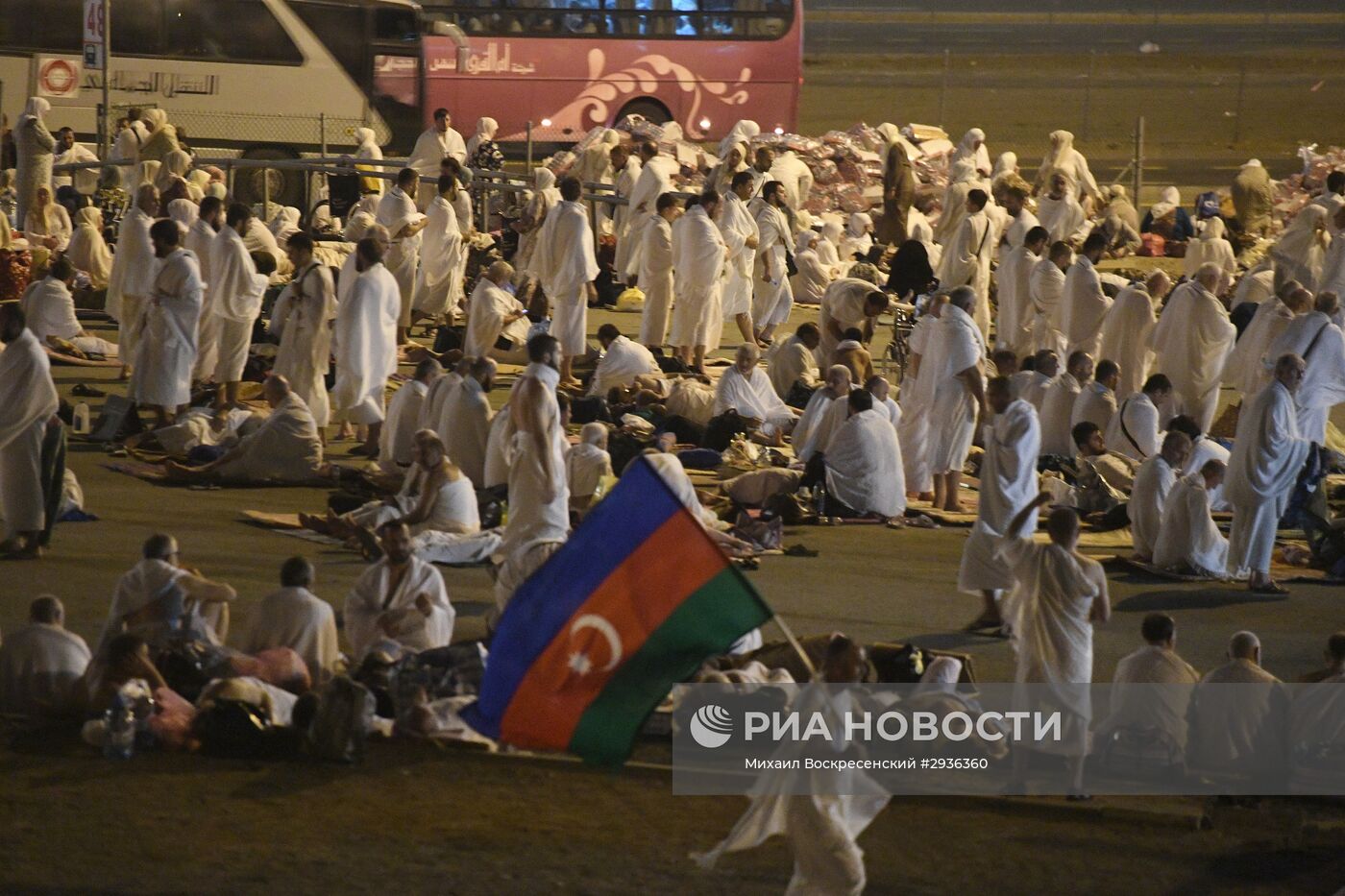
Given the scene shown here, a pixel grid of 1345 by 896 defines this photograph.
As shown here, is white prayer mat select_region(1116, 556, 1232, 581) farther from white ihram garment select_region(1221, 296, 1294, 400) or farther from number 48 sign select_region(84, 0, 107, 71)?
number 48 sign select_region(84, 0, 107, 71)

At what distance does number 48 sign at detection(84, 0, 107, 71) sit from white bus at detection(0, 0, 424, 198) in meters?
5.81

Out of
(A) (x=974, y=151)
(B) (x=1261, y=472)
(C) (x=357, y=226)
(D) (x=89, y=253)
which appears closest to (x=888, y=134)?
(A) (x=974, y=151)

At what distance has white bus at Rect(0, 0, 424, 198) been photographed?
2511 cm

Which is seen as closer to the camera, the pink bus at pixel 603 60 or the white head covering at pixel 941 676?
the white head covering at pixel 941 676

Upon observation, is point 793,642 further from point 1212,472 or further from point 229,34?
point 229,34

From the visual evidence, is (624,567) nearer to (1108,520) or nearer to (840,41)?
(1108,520)

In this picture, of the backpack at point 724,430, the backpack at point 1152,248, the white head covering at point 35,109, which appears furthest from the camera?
the backpack at point 1152,248

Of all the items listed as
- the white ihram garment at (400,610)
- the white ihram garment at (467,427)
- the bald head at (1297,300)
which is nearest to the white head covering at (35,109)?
the white ihram garment at (467,427)

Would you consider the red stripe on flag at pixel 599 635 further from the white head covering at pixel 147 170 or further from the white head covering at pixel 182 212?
the white head covering at pixel 147 170

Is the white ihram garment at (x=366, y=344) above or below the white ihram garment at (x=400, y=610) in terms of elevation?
above

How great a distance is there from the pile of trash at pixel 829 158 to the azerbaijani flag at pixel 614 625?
1866cm

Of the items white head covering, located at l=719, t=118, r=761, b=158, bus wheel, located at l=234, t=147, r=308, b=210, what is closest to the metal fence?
white head covering, located at l=719, t=118, r=761, b=158

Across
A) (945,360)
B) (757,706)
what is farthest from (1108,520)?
(757,706)

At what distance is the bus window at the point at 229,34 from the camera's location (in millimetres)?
25219
